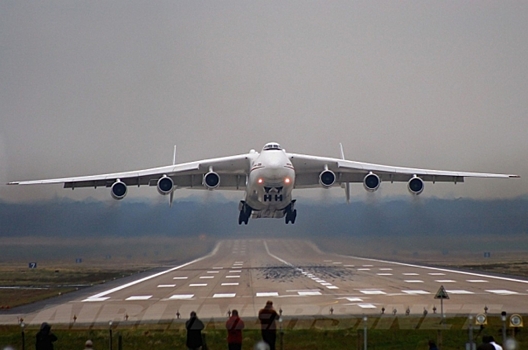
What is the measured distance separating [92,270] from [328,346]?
25.6 meters

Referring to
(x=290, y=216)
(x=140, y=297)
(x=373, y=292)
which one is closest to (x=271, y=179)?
(x=290, y=216)

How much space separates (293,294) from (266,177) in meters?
8.29

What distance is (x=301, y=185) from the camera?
38125 millimetres

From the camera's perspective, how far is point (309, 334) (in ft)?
50.2

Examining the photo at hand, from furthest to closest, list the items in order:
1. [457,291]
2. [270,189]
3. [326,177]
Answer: [326,177], [270,189], [457,291]

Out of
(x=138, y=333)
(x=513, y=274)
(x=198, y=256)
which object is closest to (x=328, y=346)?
(x=138, y=333)

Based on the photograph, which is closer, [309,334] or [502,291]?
[309,334]

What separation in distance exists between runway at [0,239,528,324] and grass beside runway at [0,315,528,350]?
106 cm

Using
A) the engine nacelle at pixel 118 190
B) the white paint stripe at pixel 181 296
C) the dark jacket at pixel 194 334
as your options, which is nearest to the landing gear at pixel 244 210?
the engine nacelle at pixel 118 190

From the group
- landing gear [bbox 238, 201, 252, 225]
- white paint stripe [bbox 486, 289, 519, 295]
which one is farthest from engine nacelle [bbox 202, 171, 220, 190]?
white paint stripe [bbox 486, 289, 519, 295]

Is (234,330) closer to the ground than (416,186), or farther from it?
closer to the ground

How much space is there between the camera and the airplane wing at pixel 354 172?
34.6 meters

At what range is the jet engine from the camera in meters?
34.1

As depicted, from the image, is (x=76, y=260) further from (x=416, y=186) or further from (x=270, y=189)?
(x=416, y=186)
